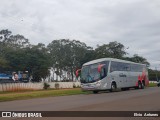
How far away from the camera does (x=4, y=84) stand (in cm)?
4972

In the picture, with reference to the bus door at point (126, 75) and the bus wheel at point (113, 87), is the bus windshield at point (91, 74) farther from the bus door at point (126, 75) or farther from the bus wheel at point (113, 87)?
the bus door at point (126, 75)

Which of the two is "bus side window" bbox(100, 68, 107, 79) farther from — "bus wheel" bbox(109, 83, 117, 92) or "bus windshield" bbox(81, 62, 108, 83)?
"bus wheel" bbox(109, 83, 117, 92)

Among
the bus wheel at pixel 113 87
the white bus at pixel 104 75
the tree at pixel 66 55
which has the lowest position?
the bus wheel at pixel 113 87

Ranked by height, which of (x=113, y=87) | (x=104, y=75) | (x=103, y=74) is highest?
(x=103, y=74)

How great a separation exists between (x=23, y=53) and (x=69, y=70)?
27.6 m

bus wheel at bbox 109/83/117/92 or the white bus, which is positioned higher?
the white bus

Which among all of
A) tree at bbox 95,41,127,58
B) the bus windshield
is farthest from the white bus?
tree at bbox 95,41,127,58

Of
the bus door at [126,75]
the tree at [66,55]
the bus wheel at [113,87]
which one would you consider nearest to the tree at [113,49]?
the tree at [66,55]

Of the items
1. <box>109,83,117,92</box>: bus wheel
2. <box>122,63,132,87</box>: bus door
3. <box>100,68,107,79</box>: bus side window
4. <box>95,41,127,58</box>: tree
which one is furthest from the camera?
<box>95,41,127,58</box>: tree

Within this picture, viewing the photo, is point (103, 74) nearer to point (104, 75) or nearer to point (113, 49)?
point (104, 75)

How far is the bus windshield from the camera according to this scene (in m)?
30.9

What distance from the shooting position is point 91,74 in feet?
103

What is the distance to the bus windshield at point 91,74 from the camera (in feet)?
101

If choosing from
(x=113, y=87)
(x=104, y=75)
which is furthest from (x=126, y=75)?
(x=104, y=75)
